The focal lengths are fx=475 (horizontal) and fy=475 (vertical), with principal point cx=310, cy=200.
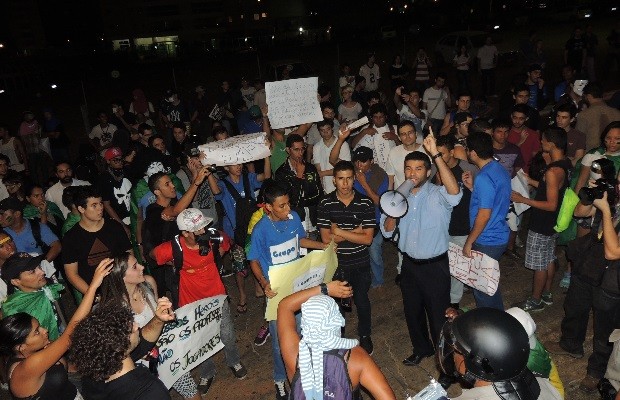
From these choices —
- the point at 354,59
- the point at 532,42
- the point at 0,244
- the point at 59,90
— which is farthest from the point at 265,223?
the point at 59,90

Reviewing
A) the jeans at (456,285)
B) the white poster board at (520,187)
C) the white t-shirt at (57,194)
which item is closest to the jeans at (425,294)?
the jeans at (456,285)

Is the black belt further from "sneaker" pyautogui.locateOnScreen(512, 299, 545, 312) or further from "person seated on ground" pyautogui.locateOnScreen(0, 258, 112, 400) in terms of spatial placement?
"person seated on ground" pyautogui.locateOnScreen(0, 258, 112, 400)

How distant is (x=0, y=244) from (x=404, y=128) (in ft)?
15.6

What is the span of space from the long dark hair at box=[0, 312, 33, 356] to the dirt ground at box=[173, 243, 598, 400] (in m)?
2.31

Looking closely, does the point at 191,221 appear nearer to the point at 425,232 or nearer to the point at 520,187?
the point at 425,232

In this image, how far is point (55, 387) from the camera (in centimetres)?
327

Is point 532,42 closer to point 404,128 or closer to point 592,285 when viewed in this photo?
point 404,128

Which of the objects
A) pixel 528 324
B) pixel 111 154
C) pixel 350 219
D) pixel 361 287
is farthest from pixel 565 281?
pixel 111 154

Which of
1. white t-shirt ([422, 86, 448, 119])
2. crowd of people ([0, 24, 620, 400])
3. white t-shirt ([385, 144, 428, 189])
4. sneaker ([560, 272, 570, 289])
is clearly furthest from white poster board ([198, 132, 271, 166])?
white t-shirt ([422, 86, 448, 119])

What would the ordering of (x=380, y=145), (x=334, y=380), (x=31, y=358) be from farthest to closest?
1. (x=380, y=145)
2. (x=31, y=358)
3. (x=334, y=380)

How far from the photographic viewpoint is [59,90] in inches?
1252

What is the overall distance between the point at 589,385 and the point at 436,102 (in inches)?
273

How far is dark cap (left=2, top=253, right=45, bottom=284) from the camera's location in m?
4.08

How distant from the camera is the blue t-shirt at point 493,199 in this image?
4668mm
